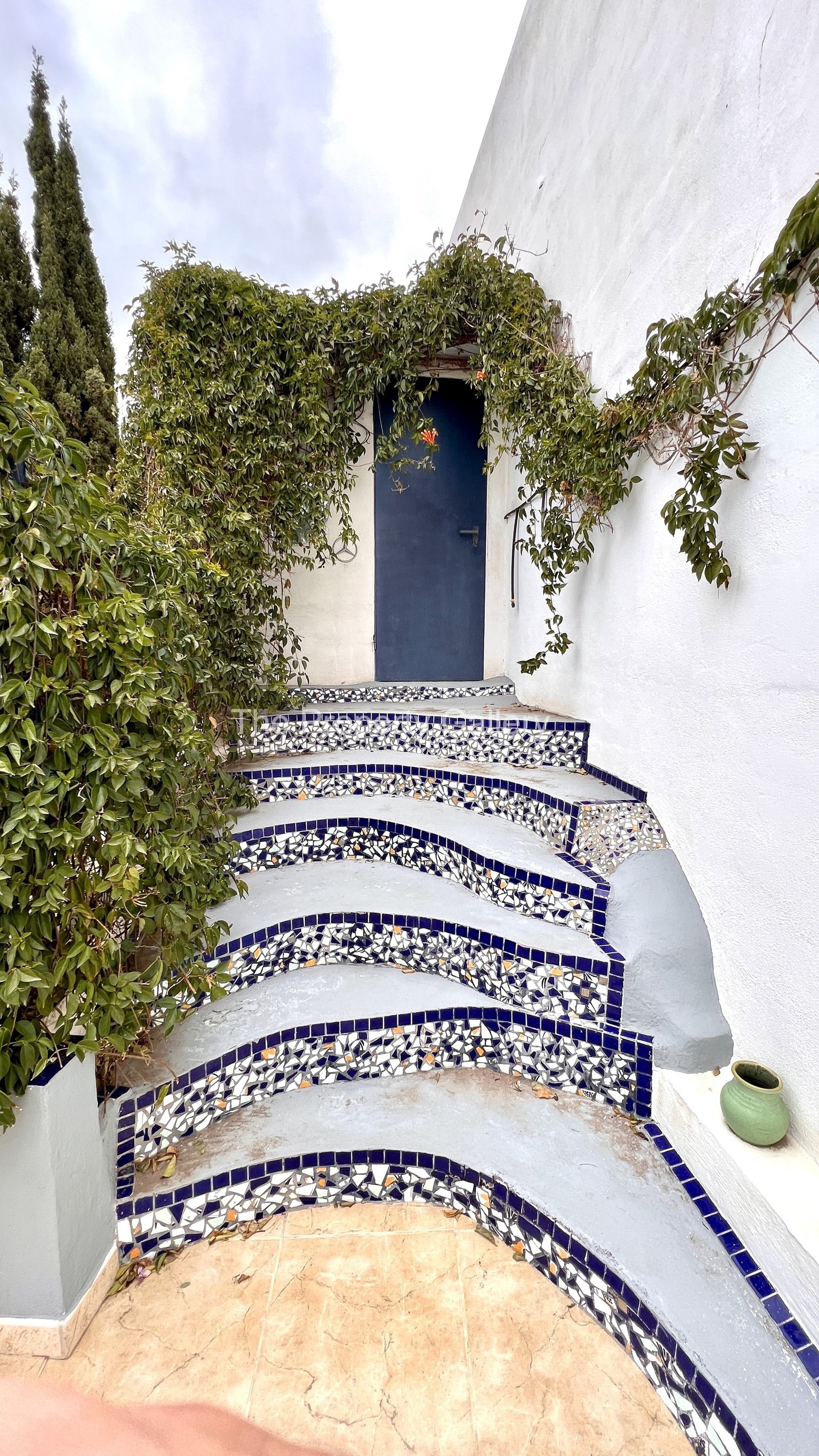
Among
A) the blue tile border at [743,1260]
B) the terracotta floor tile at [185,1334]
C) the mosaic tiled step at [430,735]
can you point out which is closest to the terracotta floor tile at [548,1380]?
the blue tile border at [743,1260]

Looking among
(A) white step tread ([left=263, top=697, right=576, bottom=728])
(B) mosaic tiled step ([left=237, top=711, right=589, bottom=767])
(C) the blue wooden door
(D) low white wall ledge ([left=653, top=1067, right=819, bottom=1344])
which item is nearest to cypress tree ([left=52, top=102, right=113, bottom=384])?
(C) the blue wooden door

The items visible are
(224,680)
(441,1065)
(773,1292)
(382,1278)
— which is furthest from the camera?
(224,680)

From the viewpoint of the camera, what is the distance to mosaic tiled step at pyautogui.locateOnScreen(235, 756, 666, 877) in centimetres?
229

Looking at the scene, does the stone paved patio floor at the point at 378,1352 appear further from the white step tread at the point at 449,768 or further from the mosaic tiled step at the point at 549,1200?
the white step tread at the point at 449,768

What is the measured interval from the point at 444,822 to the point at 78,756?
1672mm

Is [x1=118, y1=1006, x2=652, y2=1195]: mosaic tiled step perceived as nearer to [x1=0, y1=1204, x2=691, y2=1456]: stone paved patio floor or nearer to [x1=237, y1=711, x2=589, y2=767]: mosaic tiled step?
[x1=0, y1=1204, x2=691, y2=1456]: stone paved patio floor

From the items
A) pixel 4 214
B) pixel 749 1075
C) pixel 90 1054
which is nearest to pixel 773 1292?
pixel 749 1075

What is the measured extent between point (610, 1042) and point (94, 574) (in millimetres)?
1828

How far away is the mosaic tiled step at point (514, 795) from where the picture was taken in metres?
2.29

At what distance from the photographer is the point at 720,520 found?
71.9 inches

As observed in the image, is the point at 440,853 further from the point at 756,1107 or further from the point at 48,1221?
the point at 48,1221

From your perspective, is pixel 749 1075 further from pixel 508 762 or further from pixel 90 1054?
pixel 508 762

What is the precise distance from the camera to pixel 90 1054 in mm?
1365

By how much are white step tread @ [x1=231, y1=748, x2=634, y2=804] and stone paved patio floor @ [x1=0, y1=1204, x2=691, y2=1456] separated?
1570mm
